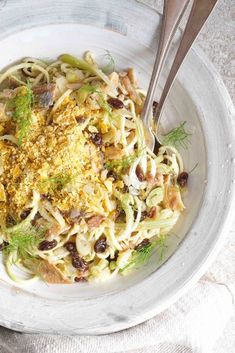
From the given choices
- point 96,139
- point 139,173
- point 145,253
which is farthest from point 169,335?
point 96,139

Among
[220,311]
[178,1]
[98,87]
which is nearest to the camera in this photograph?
[178,1]

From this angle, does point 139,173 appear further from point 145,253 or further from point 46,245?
point 46,245

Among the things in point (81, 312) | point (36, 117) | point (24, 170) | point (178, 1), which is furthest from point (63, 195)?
point (178, 1)

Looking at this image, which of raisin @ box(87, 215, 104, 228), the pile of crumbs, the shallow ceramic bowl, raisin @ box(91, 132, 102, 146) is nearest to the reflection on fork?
the shallow ceramic bowl

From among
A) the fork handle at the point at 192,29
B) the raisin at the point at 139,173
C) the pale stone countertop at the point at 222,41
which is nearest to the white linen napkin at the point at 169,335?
the pale stone countertop at the point at 222,41

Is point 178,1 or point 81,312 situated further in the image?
point 81,312

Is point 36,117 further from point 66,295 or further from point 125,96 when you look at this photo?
point 66,295

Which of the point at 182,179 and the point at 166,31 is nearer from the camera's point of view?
the point at 166,31
